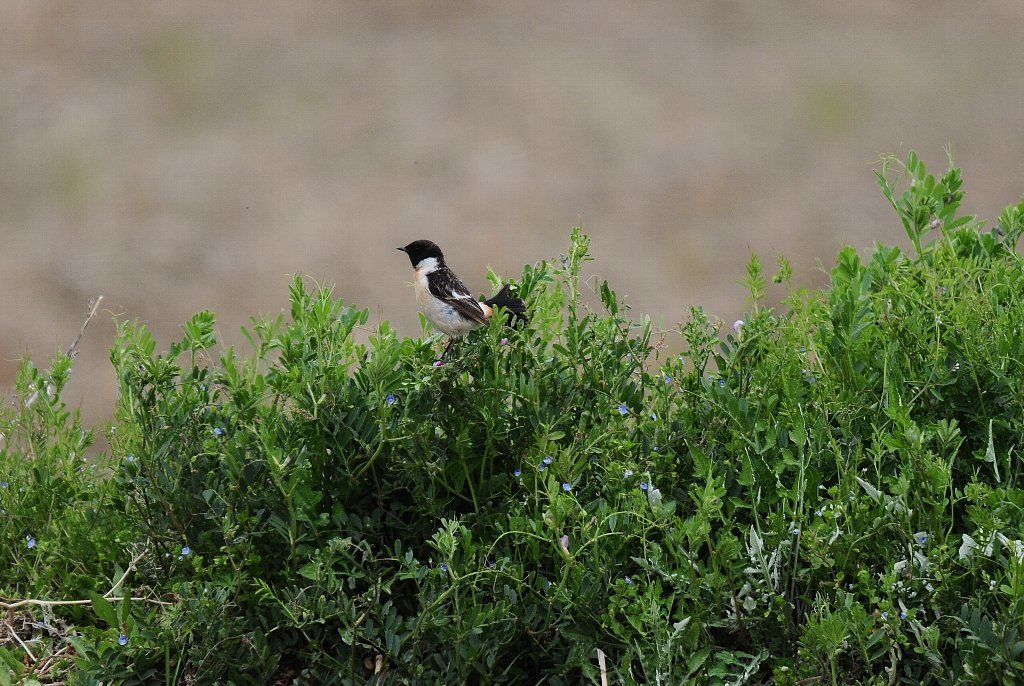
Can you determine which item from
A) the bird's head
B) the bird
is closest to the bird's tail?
the bird

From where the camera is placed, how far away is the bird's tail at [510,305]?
3221 mm

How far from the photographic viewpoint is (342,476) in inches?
120

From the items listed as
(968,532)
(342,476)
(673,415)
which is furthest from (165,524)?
(968,532)

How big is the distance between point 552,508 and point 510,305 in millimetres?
725

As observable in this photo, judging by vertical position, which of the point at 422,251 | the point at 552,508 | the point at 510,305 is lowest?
the point at 552,508

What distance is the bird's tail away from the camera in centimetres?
322

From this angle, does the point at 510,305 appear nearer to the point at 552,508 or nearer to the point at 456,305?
the point at 456,305

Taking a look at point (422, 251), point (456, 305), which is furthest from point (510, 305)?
point (422, 251)

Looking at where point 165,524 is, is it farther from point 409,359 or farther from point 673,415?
point 673,415

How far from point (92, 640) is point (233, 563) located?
1.69 ft

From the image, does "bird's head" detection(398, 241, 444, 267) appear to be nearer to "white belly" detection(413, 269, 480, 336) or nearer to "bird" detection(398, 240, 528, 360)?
"bird" detection(398, 240, 528, 360)

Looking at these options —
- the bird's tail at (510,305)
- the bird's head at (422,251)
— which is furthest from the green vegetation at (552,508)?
the bird's head at (422,251)

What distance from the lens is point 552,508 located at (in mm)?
2723

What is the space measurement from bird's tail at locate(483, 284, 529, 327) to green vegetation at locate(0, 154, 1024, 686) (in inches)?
2.3
